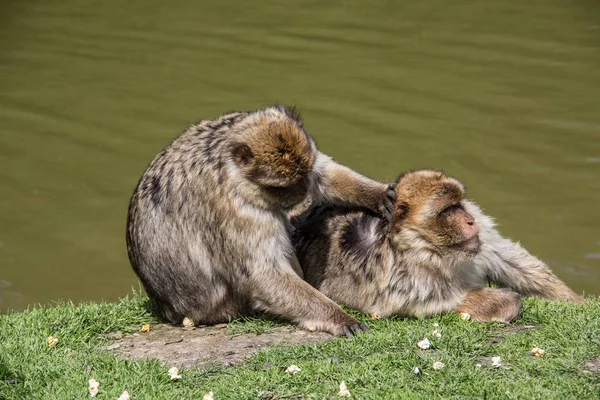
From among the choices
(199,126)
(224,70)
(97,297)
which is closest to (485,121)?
(224,70)

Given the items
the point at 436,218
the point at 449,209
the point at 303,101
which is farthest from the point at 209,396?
the point at 303,101

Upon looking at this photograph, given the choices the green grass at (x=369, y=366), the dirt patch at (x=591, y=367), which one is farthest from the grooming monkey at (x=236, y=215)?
the dirt patch at (x=591, y=367)

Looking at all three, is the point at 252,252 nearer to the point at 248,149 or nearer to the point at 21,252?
the point at 248,149

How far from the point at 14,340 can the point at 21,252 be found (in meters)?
4.34

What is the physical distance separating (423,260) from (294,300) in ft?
2.68

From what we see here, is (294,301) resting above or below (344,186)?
below

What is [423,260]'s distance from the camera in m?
5.73

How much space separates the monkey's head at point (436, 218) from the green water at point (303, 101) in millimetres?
3642

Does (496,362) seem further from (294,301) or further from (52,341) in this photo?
(52,341)

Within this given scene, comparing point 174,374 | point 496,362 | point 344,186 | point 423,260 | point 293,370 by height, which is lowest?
point 174,374

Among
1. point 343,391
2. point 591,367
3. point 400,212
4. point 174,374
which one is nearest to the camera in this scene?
point 343,391

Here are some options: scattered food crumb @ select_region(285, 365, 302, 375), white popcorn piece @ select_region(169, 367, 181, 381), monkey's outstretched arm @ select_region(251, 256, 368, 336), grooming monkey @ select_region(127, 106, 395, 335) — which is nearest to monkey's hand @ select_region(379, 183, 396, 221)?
grooming monkey @ select_region(127, 106, 395, 335)

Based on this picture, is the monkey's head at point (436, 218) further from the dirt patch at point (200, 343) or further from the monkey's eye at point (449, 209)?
the dirt patch at point (200, 343)

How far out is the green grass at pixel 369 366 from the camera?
15.5 feet
